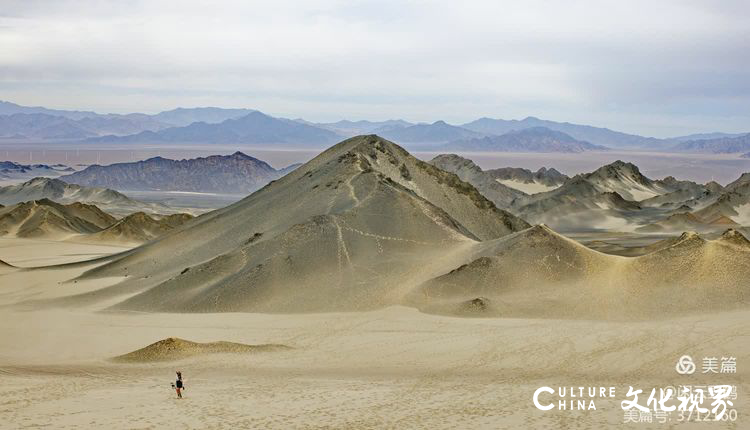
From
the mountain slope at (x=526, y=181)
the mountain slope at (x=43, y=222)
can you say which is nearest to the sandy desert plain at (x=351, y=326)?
the mountain slope at (x=43, y=222)

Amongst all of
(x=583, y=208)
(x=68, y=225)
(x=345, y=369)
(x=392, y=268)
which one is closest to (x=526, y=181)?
(x=583, y=208)

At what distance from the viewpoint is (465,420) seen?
1898 centimetres

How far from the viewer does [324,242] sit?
1719 inches

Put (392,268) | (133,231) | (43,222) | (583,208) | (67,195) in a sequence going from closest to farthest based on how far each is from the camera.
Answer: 1. (392,268)
2. (133,231)
3. (43,222)
4. (583,208)
5. (67,195)

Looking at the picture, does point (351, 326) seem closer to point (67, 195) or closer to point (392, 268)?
point (392, 268)

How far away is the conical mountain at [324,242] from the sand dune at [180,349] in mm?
7984

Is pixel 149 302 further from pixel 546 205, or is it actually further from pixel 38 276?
pixel 546 205

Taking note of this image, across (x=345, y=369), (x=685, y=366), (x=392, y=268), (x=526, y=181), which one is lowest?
(x=685, y=366)

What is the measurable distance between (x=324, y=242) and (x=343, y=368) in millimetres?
17754

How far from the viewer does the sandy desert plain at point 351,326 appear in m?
20.4

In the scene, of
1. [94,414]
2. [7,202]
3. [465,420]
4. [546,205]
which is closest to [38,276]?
[94,414]

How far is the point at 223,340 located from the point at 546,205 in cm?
9997

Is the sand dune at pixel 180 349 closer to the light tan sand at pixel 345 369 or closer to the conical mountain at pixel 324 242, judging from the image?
the light tan sand at pixel 345 369

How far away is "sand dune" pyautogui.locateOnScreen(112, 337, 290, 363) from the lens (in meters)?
27.9
